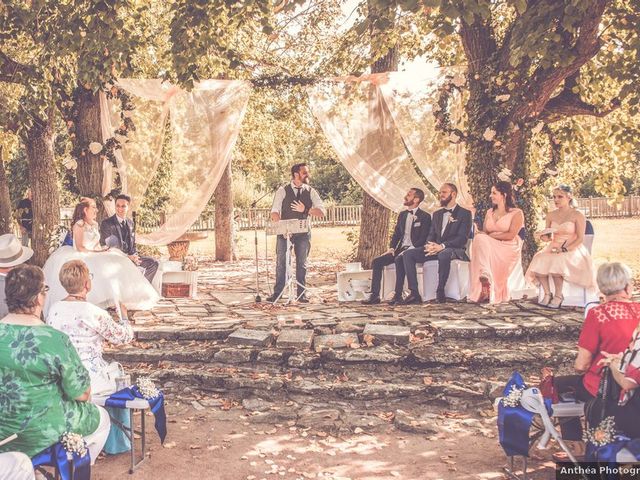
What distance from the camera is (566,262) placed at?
23.6ft

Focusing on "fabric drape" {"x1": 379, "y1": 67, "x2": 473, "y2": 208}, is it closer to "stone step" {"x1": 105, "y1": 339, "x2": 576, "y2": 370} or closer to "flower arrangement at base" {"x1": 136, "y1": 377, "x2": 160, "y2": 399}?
"stone step" {"x1": 105, "y1": 339, "x2": 576, "y2": 370}

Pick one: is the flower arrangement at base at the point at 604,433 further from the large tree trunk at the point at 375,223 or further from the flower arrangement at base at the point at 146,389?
the large tree trunk at the point at 375,223

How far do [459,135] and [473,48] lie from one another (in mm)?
1209

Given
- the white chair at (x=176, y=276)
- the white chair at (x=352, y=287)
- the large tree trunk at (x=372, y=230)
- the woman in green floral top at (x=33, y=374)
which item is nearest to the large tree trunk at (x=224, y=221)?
the large tree trunk at (x=372, y=230)

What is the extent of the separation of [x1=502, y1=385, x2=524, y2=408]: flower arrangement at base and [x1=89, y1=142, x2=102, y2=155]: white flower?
20.6ft

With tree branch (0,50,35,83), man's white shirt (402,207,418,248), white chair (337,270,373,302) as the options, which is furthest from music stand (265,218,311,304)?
tree branch (0,50,35,83)

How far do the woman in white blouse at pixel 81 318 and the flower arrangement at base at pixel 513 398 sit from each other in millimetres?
2183

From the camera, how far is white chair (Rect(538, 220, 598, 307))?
7266 millimetres

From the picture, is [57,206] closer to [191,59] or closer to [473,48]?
[191,59]

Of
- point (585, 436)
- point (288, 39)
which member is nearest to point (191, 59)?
point (585, 436)

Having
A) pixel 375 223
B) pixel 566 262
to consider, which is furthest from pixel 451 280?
pixel 375 223

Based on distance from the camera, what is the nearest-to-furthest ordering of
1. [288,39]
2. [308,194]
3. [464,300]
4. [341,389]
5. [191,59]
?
[341,389], [191,59], [464,300], [308,194], [288,39]

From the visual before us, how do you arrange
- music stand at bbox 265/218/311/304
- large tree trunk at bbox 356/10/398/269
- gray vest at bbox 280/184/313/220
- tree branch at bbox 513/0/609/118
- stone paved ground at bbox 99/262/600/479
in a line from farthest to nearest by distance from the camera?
1. large tree trunk at bbox 356/10/398/269
2. gray vest at bbox 280/184/313/220
3. music stand at bbox 265/218/311/304
4. tree branch at bbox 513/0/609/118
5. stone paved ground at bbox 99/262/600/479

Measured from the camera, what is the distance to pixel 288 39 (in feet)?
44.5
